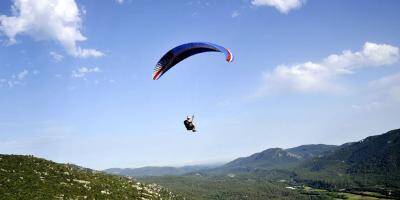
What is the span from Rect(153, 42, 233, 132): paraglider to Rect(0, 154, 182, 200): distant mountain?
132 ft

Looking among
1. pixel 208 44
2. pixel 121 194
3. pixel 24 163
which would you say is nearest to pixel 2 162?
pixel 24 163

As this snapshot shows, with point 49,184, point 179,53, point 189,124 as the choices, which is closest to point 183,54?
point 179,53

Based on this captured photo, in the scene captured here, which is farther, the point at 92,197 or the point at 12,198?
the point at 92,197

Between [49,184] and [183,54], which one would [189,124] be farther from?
[49,184]

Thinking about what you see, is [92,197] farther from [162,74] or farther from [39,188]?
[162,74]

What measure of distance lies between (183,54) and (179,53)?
1.22m

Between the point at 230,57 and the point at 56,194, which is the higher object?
the point at 230,57

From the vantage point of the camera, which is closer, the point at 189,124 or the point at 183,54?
the point at 189,124

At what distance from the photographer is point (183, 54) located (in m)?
45.8

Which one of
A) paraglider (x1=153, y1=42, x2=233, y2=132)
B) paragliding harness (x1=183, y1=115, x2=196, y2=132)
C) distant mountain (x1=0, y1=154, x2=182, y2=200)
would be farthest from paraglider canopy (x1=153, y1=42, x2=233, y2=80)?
distant mountain (x1=0, y1=154, x2=182, y2=200)

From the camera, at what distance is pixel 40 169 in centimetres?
9219

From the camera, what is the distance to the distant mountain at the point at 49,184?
244 feet

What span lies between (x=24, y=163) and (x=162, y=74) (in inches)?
2407

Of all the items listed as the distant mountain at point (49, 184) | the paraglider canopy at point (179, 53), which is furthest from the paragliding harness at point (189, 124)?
the distant mountain at point (49, 184)
